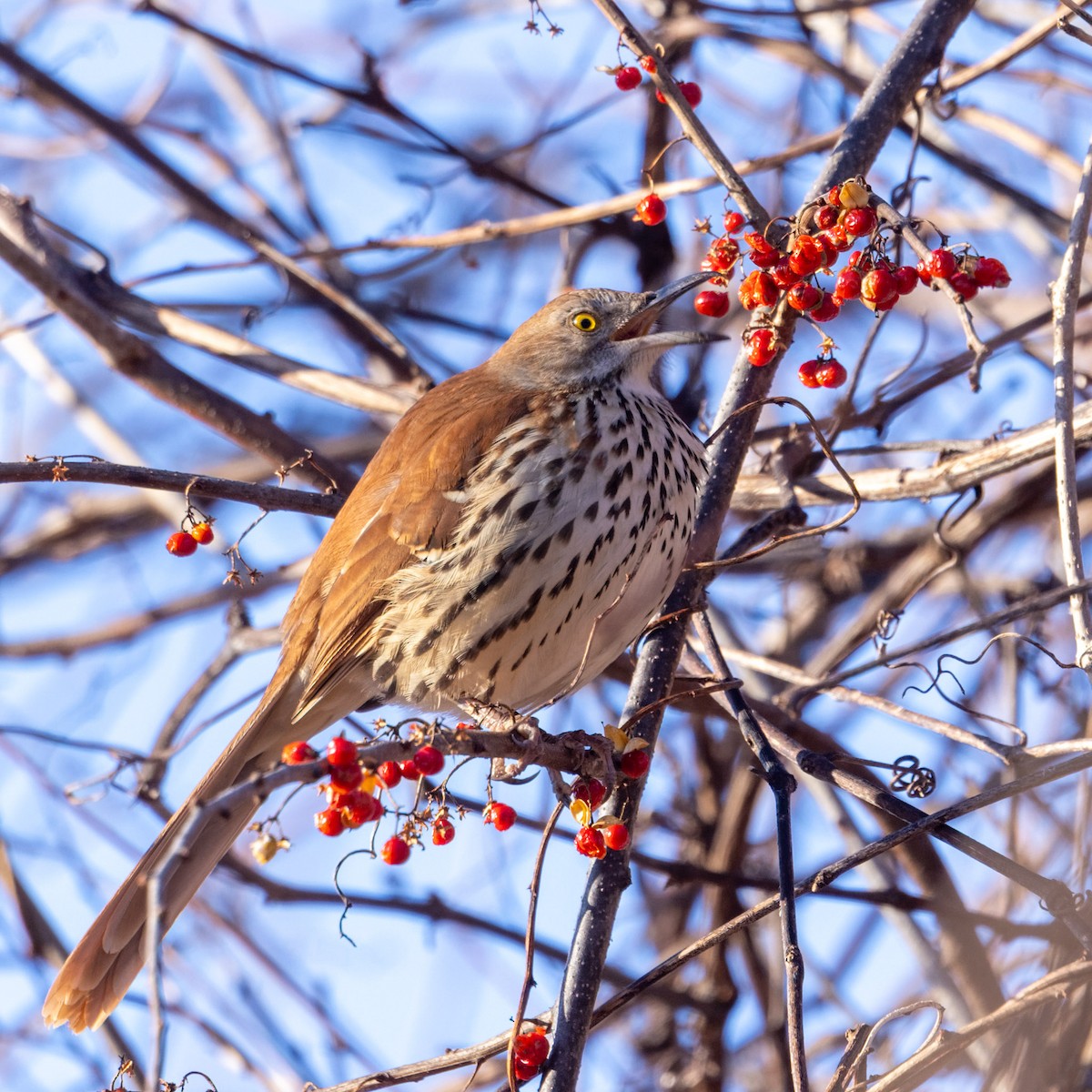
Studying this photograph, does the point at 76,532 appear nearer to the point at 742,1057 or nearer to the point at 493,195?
the point at 493,195

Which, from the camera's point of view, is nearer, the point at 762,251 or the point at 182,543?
the point at 762,251

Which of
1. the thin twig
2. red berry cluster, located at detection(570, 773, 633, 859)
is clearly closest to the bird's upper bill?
the thin twig

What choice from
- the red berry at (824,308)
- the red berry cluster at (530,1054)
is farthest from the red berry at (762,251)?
the red berry cluster at (530,1054)

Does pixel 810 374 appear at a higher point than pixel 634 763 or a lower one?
higher

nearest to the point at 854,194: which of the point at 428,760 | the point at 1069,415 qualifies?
the point at 1069,415

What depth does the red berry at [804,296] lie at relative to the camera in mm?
2605

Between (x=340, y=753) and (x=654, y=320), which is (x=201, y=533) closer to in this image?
(x=340, y=753)

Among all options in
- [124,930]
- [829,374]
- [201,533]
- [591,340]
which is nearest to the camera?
[829,374]

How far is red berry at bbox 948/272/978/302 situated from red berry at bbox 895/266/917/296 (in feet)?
0.22

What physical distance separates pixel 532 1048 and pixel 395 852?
0.43m

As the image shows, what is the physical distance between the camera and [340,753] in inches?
79.2

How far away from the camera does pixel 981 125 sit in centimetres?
457

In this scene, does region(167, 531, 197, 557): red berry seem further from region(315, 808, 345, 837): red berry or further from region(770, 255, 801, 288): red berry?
region(770, 255, 801, 288): red berry

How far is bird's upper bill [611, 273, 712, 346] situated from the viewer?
352 cm
